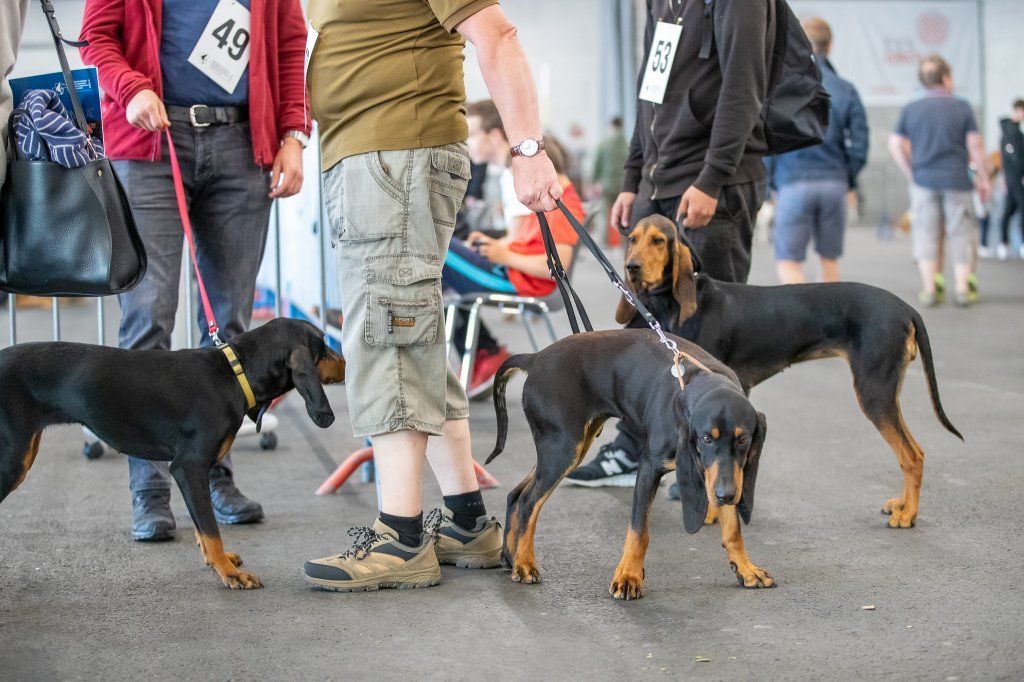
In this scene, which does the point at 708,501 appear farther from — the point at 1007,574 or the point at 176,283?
the point at 176,283

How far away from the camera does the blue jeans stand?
123 inches

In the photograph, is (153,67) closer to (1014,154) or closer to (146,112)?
(146,112)

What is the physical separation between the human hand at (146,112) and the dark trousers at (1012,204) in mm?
11608

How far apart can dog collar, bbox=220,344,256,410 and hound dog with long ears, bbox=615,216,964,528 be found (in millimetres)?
1143

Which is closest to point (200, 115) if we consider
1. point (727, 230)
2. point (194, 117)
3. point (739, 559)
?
point (194, 117)

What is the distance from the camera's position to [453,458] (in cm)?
288

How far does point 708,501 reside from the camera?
238 cm

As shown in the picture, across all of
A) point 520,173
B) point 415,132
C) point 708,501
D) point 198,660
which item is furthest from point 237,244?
point 708,501

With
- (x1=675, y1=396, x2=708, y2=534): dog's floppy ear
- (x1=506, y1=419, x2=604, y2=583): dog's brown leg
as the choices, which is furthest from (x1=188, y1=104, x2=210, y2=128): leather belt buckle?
(x1=675, y1=396, x2=708, y2=534): dog's floppy ear

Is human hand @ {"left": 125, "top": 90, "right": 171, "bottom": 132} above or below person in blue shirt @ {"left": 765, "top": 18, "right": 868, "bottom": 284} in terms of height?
above

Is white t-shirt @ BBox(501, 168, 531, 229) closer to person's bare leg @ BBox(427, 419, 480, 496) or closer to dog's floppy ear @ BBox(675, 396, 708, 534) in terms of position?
person's bare leg @ BBox(427, 419, 480, 496)

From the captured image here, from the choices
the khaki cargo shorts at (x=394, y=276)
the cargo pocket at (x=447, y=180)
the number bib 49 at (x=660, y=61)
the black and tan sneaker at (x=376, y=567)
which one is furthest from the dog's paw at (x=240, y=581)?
the number bib 49 at (x=660, y=61)

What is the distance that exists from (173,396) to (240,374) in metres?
0.17

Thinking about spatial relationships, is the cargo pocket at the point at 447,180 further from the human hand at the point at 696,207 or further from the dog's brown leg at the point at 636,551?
the human hand at the point at 696,207
